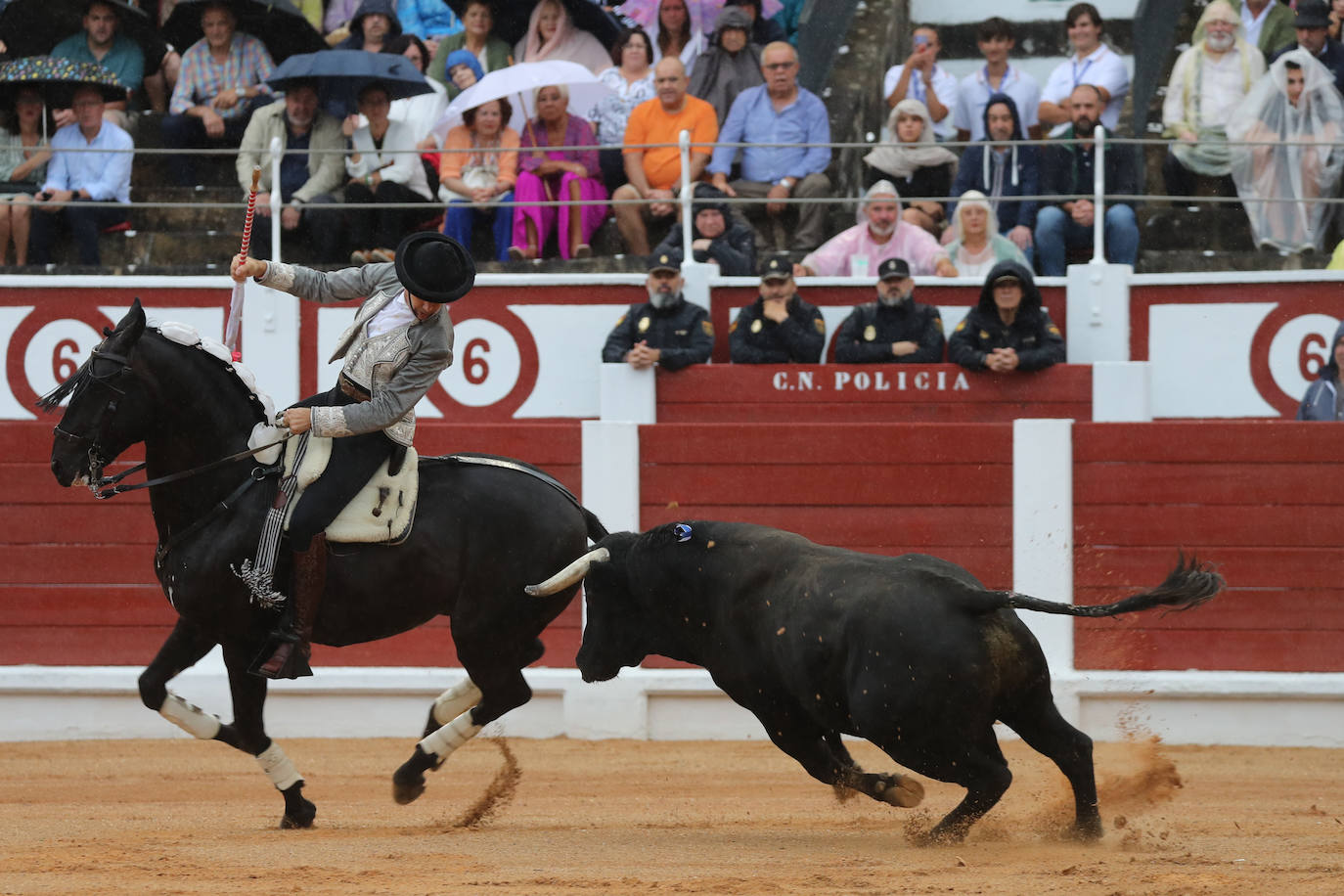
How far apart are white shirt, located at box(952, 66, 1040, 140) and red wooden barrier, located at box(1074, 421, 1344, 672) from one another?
3.26 meters

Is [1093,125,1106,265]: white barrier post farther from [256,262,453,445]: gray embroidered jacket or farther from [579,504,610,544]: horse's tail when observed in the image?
[256,262,453,445]: gray embroidered jacket

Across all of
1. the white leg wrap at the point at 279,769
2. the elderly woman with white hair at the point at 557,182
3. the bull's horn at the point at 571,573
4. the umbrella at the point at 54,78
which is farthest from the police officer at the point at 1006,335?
the umbrella at the point at 54,78

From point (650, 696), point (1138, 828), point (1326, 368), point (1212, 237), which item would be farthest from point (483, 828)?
point (1212, 237)

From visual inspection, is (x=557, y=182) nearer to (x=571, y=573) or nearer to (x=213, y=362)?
(x=213, y=362)

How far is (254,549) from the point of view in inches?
235

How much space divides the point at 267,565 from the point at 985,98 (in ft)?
21.8

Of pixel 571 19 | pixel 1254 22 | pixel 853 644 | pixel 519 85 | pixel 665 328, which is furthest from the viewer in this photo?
pixel 571 19

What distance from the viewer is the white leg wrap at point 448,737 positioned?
612 centimetres

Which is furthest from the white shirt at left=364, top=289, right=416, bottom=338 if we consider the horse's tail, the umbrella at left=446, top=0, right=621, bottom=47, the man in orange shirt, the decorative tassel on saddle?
the umbrella at left=446, top=0, right=621, bottom=47

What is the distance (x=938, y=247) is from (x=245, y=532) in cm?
524

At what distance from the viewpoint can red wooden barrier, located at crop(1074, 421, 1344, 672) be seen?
830 cm

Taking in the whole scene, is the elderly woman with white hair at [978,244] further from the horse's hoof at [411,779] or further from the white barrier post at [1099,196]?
the horse's hoof at [411,779]

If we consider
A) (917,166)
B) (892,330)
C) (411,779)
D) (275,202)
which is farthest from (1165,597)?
(275,202)

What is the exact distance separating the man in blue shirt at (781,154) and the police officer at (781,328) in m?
1.02
